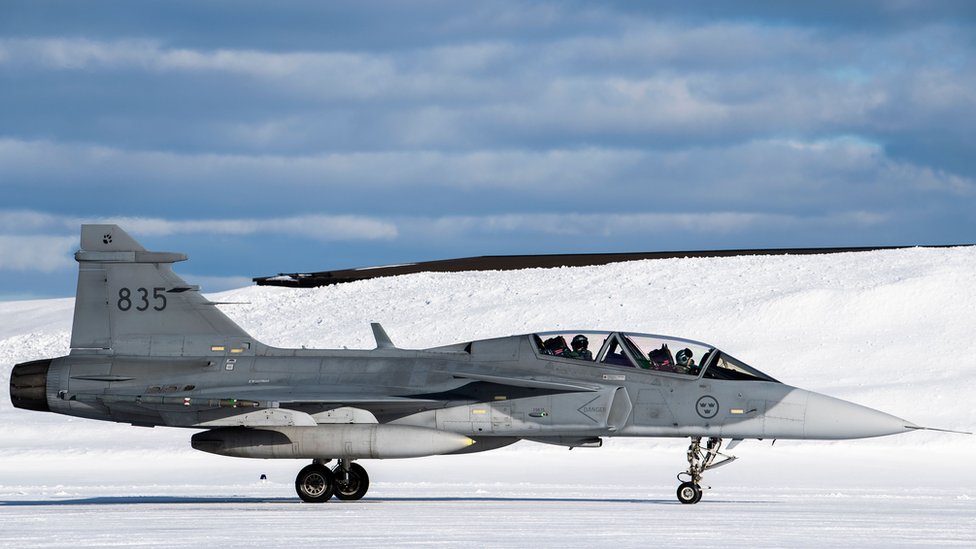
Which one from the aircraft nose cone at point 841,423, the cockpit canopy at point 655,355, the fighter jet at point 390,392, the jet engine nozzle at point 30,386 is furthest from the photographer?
the jet engine nozzle at point 30,386

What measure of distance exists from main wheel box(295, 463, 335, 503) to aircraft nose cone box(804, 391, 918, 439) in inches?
278

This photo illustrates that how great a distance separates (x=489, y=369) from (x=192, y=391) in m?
4.48

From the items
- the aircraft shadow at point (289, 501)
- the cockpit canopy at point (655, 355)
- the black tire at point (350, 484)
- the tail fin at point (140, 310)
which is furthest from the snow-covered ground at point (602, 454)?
the tail fin at point (140, 310)

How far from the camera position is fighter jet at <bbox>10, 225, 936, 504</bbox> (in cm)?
1855

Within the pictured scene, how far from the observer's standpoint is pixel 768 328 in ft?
138

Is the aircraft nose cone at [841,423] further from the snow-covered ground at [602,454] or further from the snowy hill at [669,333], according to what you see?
the snowy hill at [669,333]

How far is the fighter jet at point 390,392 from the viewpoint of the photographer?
18547mm

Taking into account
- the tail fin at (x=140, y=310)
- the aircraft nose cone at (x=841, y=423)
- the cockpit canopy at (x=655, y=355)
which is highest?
the tail fin at (x=140, y=310)

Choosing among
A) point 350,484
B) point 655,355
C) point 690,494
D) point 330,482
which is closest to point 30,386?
point 330,482

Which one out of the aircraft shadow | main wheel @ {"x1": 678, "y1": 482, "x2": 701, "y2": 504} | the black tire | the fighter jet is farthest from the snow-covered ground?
the fighter jet

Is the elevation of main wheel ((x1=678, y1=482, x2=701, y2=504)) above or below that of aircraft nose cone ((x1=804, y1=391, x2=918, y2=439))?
below

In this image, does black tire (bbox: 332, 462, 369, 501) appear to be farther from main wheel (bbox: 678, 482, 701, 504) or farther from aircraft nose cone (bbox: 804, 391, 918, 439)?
aircraft nose cone (bbox: 804, 391, 918, 439)

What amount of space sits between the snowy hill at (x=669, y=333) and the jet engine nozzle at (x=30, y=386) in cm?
425

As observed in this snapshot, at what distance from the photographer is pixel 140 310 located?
814 inches
